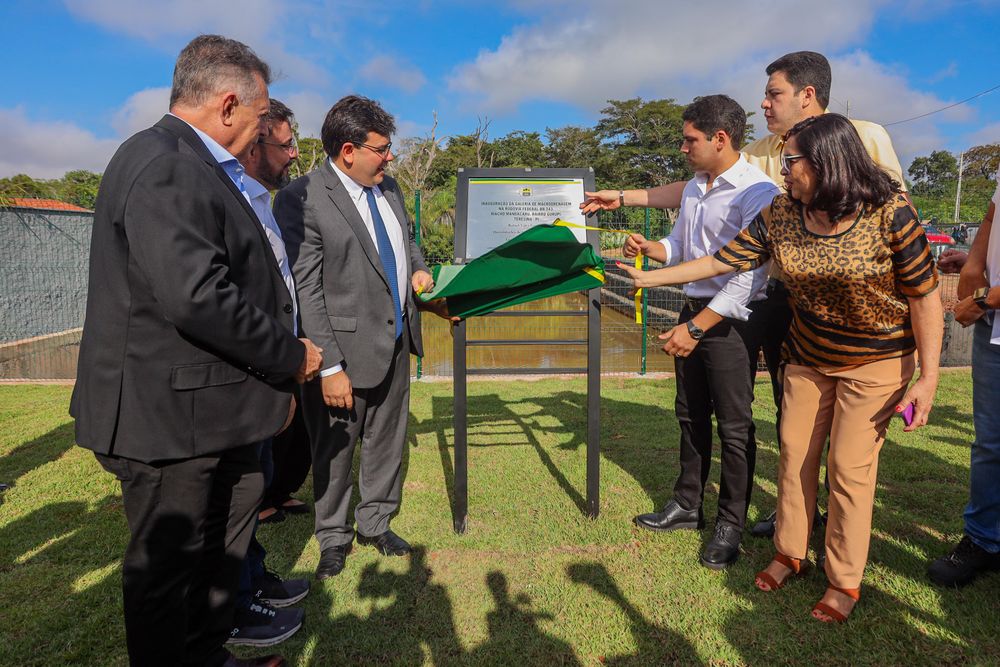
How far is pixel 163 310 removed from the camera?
179cm

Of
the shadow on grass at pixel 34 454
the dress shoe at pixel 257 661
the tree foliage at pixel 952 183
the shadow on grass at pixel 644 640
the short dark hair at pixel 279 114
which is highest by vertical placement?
the tree foliage at pixel 952 183

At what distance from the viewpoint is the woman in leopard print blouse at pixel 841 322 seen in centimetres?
238

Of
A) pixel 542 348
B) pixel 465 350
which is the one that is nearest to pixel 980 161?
pixel 542 348

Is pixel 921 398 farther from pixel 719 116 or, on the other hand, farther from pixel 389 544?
pixel 389 544

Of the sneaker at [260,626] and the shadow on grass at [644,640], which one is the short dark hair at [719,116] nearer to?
the shadow on grass at [644,640]

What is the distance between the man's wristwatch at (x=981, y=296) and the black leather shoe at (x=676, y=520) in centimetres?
174

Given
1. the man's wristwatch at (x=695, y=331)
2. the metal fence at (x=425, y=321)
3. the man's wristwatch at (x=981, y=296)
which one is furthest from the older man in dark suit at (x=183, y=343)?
the metal fence at (x=425, y=321)

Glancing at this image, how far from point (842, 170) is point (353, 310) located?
2231 millimetres

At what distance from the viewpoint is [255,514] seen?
2.28 meters

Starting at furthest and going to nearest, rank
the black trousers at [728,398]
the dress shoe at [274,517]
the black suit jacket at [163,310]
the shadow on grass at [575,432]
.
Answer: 1. the shadow on grass at [575,432]
2. the dress shoe at [274,517]
3. the black trousers at [728,398]
4. the black suit jacket at [163,310]

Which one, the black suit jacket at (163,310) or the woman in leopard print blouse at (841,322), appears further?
the woman in leopard print blouse at (841,322)

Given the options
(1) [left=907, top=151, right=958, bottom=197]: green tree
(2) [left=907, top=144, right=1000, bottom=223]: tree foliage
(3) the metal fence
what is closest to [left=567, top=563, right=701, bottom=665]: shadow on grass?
(3) the metal fence

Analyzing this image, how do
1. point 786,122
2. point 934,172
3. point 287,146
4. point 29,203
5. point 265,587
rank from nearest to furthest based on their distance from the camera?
point 265,587
point 786,122
point 287,146
point 29,203
point 934,172

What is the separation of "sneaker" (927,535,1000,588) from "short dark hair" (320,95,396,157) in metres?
3.44
